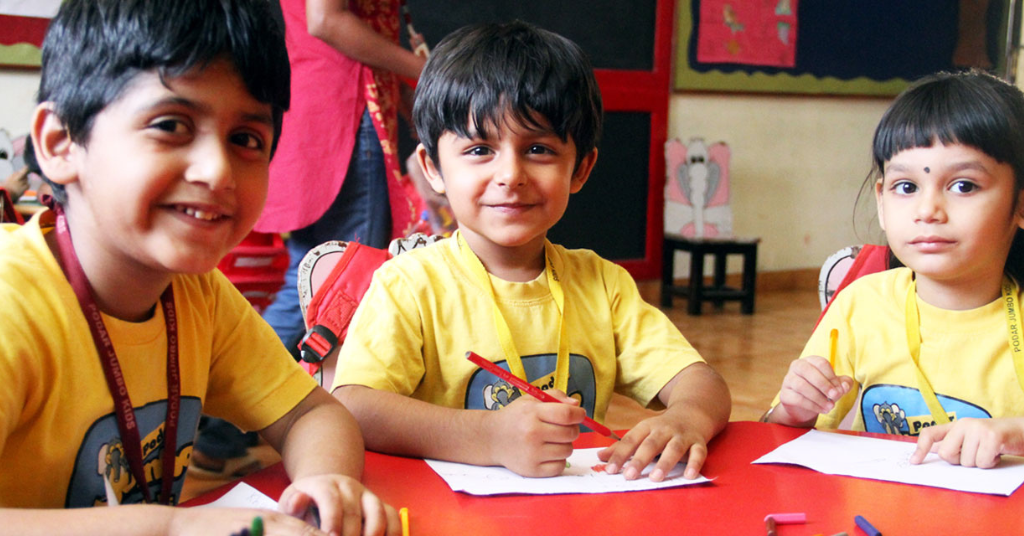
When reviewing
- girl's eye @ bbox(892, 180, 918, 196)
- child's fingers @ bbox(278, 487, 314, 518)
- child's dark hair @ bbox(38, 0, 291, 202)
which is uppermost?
child's dark hair @ bbox(38, 0, 291, 202)

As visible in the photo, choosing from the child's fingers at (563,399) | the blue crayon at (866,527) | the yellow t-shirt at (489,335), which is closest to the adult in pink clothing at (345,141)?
the yellow t-shirt at (489,335)

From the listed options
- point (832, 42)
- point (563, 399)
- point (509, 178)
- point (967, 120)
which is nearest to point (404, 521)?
point (563, 399)

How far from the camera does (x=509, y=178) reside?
1.25 meters

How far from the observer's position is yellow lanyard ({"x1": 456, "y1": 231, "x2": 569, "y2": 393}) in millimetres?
1252

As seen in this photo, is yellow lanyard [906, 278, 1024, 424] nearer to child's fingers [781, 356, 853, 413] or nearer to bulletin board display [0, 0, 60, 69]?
child's fingers [781, 356, 853, 413]

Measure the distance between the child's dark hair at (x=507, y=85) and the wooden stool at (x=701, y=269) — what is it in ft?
11.9

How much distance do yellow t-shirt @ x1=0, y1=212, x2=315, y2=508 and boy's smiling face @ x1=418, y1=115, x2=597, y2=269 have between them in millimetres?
389

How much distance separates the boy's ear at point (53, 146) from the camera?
0.86 metres

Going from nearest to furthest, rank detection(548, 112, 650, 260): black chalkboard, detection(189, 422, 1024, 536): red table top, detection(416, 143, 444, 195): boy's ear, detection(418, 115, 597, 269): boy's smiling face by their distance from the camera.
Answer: detection(189, 422, 1024, 536): red table top → detection(418, 115, 597, 269): boy's smiling face → detection(416, 143, 444, 195): boy's ear → detection(548, 112, 650, 260): black chalkboard

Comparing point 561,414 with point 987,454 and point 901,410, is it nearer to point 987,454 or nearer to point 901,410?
point 987,454

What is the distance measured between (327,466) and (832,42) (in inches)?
211

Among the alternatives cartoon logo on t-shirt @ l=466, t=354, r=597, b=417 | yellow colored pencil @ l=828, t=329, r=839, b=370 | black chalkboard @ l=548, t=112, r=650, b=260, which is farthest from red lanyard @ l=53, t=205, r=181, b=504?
black chalkboard @ l=548, t=112, r=650, b=260

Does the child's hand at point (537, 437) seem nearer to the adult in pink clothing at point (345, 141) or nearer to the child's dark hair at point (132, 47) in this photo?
the child's dark hair at point (132, 47)

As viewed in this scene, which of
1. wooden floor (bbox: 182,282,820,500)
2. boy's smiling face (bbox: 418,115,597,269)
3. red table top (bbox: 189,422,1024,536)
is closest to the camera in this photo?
red table top (bbox: 189,422,1024,536)
